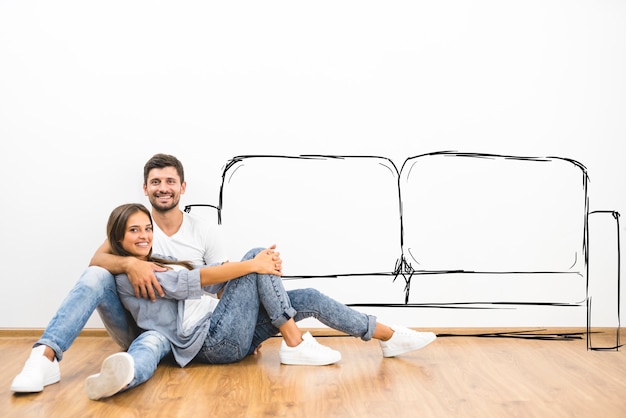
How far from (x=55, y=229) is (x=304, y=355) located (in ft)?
4.86

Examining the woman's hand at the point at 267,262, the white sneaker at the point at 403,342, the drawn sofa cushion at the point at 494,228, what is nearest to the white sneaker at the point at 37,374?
the woman's hand at the point at 267,262

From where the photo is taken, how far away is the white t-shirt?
9.64ft

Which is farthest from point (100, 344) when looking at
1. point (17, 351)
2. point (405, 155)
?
point (405, 155)

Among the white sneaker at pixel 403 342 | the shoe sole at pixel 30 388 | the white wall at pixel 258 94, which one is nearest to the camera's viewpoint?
the shoe sole at pixel 30 388

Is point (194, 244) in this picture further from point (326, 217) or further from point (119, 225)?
point (326, 217)

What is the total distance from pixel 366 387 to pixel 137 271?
0.95 metres

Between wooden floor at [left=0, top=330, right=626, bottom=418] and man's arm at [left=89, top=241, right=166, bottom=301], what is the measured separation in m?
0.32

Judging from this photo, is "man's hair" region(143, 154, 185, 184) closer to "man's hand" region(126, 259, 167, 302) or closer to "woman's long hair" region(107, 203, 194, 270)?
"woman's long hair" region(107, 203, 194, 270)

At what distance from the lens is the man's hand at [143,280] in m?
2.54

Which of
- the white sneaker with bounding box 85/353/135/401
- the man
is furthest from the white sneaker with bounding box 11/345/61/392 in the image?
the white sneaker with bounding box 85/353/135/401

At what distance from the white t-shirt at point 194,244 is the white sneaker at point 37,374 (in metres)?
0.67

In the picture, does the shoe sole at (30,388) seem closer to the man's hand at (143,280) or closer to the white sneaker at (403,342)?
the man's hand at (143,280)

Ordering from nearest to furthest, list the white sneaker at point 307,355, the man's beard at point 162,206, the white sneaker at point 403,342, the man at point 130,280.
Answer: the man at point 130,280
the white sneaker at point 307,355
the white sneaker at point 403,342
the man's beard at point 162,206

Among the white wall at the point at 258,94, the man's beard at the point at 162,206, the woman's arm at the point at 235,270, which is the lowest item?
the woman's arm at the point at 235,270
